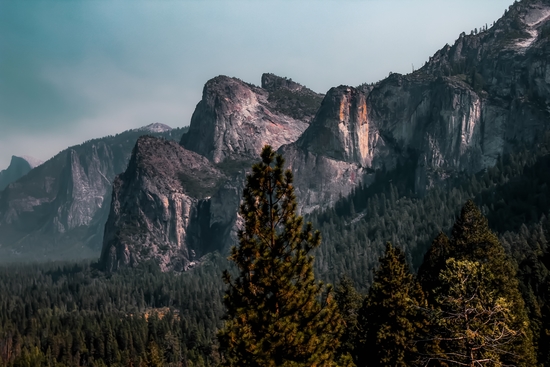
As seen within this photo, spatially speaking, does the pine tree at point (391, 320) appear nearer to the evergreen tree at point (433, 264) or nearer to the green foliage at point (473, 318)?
the evergreen tree at point (433, 264)

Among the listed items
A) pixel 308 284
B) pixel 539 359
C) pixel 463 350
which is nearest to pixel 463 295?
pixel 463 350

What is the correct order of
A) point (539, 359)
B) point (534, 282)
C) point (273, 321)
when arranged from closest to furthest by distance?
point (273, 321) < point (539, 359) < point (534, 282)

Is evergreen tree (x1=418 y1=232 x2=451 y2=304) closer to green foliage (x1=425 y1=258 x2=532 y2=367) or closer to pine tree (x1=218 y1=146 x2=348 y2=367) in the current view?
pine tree (x1=218 y1=146 x2=348 y2=367)

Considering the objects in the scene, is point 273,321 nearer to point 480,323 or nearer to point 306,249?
point 306,249

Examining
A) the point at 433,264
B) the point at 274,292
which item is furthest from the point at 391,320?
the point at 433,264

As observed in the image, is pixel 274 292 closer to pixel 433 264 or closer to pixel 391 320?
pixel 391 320

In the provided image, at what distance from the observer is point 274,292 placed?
96.9 feet

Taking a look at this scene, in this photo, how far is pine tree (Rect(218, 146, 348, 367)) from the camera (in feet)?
92.4

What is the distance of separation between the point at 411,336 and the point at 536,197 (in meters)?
178

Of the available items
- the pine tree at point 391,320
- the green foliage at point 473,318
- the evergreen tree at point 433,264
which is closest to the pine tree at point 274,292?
the green foliage at point 473,318

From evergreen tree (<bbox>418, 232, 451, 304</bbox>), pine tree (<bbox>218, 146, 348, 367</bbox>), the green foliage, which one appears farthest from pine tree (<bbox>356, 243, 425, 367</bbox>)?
the green foliage

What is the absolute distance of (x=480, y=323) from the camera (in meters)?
22.4

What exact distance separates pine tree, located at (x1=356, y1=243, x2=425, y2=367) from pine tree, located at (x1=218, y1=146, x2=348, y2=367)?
10042mm

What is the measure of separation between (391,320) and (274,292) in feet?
47.6
